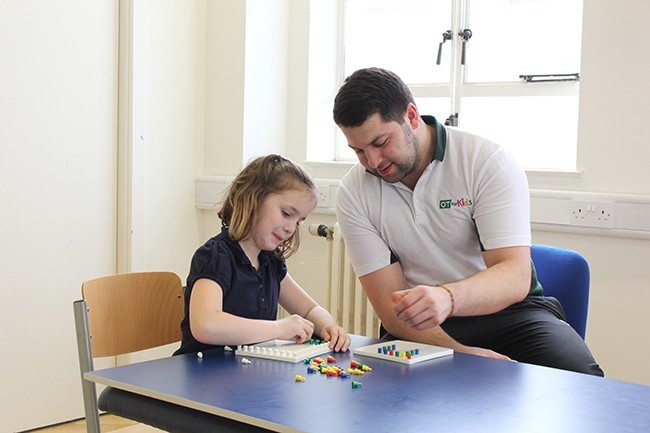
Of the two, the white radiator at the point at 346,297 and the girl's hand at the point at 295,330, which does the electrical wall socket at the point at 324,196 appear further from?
the girl's hand at the point at 295,330

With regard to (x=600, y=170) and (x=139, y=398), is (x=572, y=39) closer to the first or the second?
(x=600, y=170)

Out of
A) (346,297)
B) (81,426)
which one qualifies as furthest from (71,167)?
(346,297)

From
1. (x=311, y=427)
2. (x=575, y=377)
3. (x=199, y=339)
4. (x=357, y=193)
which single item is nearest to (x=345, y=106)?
(x=357, y=193)

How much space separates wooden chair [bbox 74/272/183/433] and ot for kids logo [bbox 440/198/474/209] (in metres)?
0.70

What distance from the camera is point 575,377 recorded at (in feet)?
4.99

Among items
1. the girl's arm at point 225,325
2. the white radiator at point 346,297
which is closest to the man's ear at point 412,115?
the girl's arm at point 225,325

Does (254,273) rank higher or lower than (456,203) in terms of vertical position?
lower

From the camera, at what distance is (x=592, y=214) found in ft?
8.98

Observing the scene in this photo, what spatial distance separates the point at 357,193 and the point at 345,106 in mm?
265

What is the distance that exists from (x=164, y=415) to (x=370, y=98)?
1006 mm

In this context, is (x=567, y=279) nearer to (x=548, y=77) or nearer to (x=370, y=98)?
(x=370, y=98)

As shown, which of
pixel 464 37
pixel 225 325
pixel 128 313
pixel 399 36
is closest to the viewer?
pixel 225 325

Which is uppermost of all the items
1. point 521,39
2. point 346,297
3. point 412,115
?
point 521,39

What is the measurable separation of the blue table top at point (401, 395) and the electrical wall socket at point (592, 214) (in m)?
1.24
